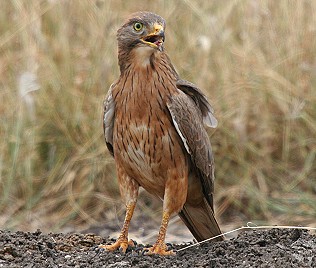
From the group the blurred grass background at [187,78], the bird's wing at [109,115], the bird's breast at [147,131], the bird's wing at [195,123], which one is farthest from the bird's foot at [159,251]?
the blurred grass background at [187,78]

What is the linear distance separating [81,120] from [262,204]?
6.25 feet

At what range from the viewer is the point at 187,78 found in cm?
781

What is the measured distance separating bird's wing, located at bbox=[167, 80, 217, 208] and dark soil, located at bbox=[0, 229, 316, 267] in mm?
445

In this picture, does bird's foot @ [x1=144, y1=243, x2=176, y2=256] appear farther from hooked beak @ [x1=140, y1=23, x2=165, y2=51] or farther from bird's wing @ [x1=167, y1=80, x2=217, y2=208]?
hooked beak @ [x1=140, y1=23, x2=165, y2=51]

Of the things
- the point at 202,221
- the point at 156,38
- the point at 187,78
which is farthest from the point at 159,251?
the point at 187,78

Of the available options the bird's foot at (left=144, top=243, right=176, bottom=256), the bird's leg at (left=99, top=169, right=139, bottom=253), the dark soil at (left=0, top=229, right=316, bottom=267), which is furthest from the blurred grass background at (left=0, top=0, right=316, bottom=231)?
the bird's foot at (left=144, top=243, right=176, bottom=256)

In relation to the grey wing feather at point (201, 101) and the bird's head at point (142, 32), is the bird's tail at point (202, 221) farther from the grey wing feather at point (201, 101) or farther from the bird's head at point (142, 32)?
the bird's head at point (142, 32)

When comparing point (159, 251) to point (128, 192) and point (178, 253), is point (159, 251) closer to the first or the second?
point (178, 253)

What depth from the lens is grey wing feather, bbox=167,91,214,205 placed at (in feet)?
15.4

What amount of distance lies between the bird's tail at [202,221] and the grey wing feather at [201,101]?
1.68 feet

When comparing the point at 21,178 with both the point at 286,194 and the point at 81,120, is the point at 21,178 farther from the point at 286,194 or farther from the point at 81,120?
the point at 286,194

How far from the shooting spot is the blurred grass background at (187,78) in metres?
7.35

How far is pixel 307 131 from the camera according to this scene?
7.68 m

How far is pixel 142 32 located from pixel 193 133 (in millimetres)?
673
